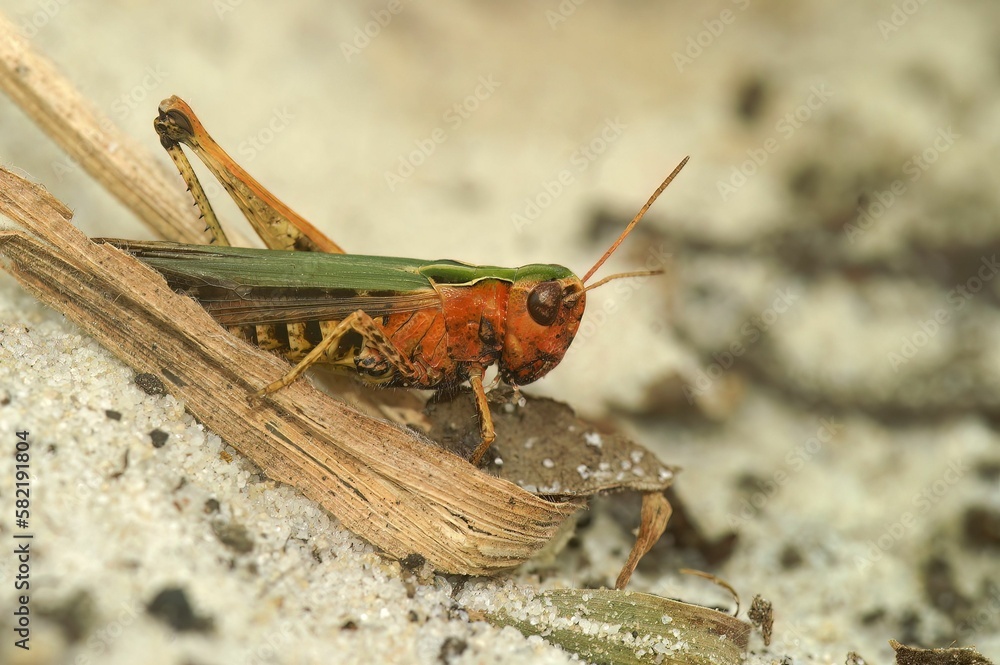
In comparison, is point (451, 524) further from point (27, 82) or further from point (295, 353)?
point (27, 82)

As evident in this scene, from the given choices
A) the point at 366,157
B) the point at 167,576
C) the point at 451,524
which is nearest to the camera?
the point at 167,576

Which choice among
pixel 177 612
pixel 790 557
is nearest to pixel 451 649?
pixel 177 612

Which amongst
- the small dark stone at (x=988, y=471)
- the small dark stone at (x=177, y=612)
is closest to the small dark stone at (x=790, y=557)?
the small dark stone at (x=988, y=471)

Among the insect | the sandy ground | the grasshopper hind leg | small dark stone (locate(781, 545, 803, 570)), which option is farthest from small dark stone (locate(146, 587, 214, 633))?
small dark stone (locate(781, 545, 803, 570))

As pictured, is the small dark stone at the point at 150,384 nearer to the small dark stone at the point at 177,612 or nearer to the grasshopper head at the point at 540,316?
the small dark stone at the point at 177,612

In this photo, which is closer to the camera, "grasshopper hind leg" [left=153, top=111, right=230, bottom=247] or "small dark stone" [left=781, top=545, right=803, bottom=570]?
"grasshopper hind leg" [left=153, top=111, right=230, bottom=247]

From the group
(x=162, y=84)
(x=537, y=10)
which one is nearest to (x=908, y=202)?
(x=537, y=10)

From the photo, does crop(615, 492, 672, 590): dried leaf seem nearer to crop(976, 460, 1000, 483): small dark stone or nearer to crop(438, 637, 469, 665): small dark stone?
crop(438, 637, 469, 665): small dark stone
